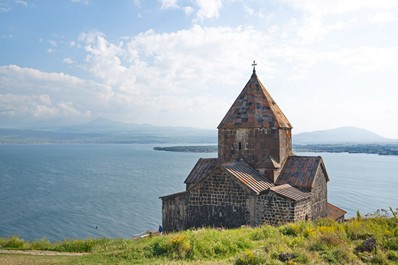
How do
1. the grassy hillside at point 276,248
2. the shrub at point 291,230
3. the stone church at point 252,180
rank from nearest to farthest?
the grassy hillside at point 276,248
the shrub at point 291,230
the stone church at point 252,180

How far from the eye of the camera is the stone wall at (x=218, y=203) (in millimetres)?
11758

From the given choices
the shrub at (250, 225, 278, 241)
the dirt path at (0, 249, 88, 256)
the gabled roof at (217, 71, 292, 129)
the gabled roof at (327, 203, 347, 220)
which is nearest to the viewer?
the shrub at (250, 225, 278, 241)

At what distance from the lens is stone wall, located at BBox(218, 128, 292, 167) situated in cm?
1356

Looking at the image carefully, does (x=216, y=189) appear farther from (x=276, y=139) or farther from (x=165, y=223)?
(x=276, y=139)

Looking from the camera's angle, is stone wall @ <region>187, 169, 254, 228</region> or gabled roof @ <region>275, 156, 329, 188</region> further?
gabled roof @ <region>275, 156, 329, 188</region>

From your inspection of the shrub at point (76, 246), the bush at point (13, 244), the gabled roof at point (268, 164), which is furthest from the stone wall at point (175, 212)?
the bush at point (13, 244)

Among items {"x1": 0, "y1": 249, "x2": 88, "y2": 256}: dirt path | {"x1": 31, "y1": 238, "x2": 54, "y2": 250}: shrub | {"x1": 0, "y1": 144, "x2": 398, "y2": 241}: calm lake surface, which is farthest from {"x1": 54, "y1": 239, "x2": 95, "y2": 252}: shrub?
{"x1": 0, "y1": 144, "x2": 398, "y2": 241}: calm lake surface

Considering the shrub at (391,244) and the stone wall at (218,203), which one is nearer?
the shrub at (391,244)

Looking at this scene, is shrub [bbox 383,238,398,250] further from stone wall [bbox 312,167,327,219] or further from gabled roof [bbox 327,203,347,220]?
gabled roof [bbox 327,203,347,220]

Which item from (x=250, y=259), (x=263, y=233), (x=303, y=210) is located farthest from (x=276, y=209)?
(x=250, y=259)

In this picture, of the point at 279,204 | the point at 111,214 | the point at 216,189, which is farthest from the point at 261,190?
the point at 111,214

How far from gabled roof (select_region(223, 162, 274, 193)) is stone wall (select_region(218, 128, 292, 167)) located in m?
0.53

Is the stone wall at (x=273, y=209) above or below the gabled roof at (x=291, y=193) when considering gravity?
below

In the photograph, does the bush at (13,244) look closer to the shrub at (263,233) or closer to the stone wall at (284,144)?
the shrub at (263,233)
